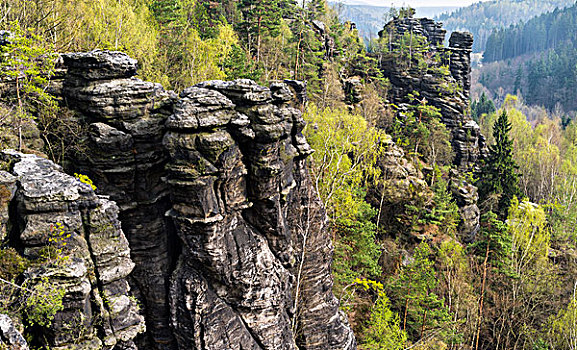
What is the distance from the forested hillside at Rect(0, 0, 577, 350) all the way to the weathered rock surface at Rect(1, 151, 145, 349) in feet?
0.16

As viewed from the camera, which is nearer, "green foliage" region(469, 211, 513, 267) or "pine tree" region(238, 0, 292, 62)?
"green foliage" region(469, 211, 513, 267)

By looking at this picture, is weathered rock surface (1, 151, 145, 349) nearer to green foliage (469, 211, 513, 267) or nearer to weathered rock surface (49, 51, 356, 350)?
weathered rock surface (49, 51, 356, 350)

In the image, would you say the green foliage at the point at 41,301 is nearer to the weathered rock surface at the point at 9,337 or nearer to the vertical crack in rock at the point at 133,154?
the weathered rock surface at the point at 9,337

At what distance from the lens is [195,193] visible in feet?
48.8

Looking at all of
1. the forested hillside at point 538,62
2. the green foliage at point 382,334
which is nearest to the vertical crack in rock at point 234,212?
the green foliage at point 382,334

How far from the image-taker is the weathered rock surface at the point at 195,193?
15000 mm

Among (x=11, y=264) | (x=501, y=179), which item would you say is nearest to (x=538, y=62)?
(x=501, y=179)

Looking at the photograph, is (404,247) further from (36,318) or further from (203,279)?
(36,318)

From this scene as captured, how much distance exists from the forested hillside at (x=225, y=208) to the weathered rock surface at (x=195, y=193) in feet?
0.24

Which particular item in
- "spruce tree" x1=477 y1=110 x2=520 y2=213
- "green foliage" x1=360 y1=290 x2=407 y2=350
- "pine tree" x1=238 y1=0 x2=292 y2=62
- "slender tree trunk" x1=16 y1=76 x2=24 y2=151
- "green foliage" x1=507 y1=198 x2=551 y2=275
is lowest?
"green foliage" x1=360 y1=290 x2=407 y2=350

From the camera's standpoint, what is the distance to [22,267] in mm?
9242

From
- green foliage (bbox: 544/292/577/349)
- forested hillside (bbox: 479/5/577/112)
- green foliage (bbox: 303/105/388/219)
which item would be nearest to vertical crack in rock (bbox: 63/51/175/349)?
green foliage (bbox: 303/105/388/219)

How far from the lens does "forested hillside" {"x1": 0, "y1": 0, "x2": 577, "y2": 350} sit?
10.9 meters

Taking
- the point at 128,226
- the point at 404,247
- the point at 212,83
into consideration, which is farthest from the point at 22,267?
the point at 404,247
